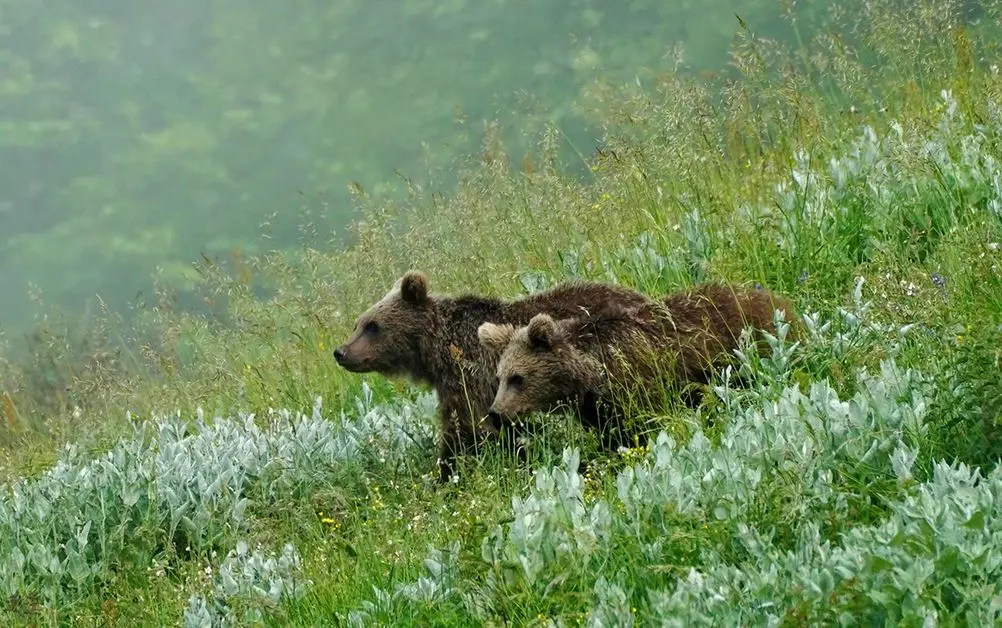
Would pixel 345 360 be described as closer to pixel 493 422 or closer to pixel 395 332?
pixel 395 332

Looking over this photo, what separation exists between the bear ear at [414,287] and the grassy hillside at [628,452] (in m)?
0.67

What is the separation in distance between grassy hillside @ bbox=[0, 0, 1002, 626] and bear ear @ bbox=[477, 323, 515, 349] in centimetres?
79

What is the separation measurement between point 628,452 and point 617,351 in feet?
2.90

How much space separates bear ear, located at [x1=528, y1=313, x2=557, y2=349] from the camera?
256 inches

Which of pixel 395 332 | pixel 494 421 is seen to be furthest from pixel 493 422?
pixel 395 332

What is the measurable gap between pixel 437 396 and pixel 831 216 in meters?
2.57

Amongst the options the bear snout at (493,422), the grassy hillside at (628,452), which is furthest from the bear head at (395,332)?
the bear snout at (493,422)

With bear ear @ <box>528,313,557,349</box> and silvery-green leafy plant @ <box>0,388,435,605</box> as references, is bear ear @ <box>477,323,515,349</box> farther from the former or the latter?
silvery-green leafy plant @ <box>0,388,435,605</box>

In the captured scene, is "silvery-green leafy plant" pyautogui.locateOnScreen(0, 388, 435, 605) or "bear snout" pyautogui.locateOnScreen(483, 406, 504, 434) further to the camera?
"bear snout" pyautogui.locateOnScreen(483, 406, 504, 434)

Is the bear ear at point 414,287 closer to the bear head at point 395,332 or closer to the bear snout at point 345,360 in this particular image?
the bear head at point 395,332

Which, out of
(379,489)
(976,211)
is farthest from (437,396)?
(976,211)

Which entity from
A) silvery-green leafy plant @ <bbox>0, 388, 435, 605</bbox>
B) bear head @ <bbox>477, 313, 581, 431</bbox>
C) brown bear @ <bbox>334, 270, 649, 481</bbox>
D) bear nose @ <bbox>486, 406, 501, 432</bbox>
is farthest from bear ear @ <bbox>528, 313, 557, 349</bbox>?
silvery-green leafy plant @ <bbox>0, 388, 435, 605</bbox>

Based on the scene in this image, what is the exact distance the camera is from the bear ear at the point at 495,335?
6848 mm

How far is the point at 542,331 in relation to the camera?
6.49 m
